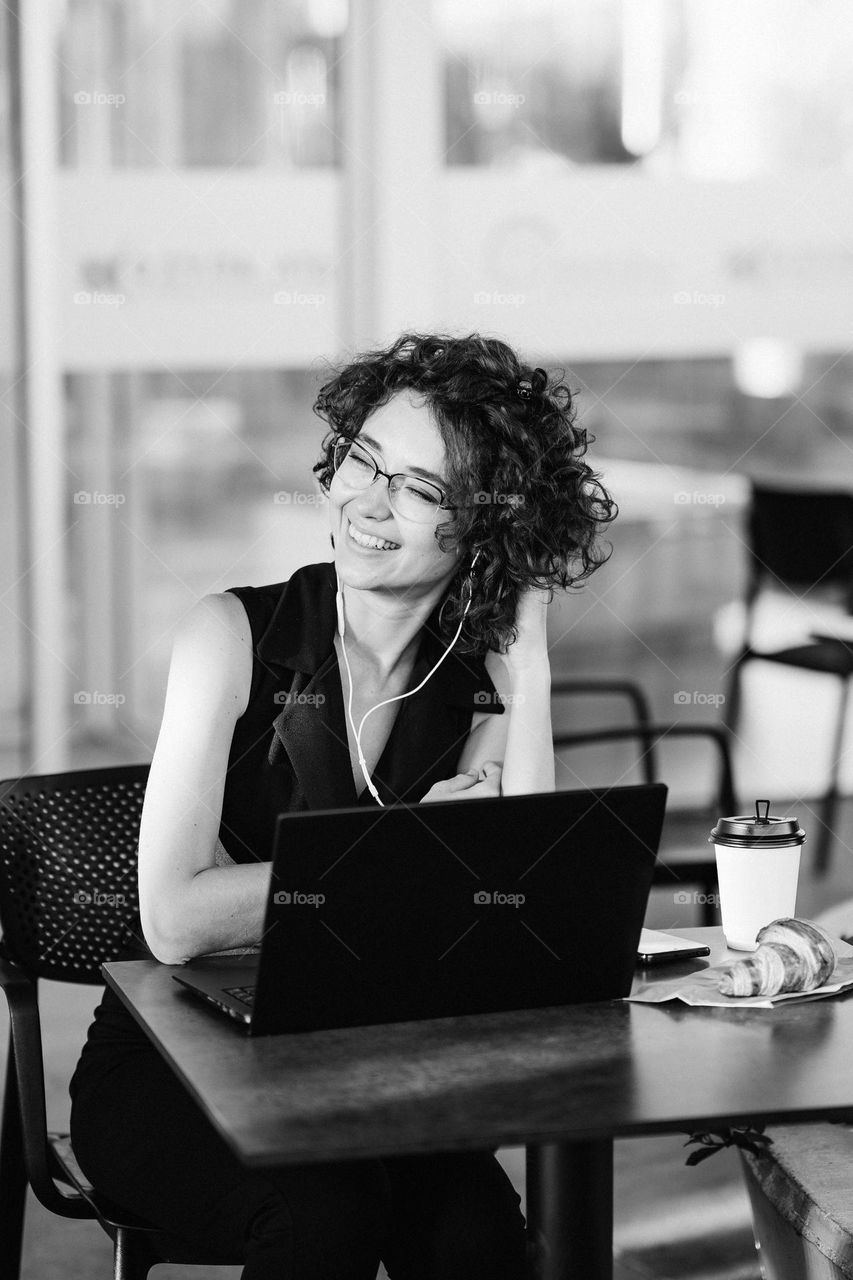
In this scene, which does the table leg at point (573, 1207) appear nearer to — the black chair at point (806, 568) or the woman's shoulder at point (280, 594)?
the woman's shoulder at point (280, 594)

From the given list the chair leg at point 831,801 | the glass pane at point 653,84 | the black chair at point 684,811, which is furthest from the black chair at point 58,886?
the chair leg at point 831,801

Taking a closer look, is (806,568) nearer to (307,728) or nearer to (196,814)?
(307,728)

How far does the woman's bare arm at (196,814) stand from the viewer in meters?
1.55

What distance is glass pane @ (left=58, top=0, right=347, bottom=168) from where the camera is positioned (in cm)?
383

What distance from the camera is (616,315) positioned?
4.03 m

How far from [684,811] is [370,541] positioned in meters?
2.85

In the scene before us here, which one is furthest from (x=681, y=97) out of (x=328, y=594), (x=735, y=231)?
(x=328, y=594)

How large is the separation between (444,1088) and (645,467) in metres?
3.31

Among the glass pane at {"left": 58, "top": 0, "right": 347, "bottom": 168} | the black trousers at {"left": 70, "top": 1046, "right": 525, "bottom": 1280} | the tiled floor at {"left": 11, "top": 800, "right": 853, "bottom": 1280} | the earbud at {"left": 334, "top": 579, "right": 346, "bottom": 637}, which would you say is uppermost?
the glass pane at {"left": 58, "top": 0, "right": 347, "bottom": 168}

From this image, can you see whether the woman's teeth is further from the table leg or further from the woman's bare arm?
the table leg

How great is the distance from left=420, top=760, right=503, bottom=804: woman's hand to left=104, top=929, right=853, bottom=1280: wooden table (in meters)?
0.40

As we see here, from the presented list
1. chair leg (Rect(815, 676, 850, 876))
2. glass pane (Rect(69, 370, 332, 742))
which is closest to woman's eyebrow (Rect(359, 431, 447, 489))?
glass pane (Rect(69, 370, 332, 742))

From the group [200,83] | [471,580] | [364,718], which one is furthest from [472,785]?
[200,83]

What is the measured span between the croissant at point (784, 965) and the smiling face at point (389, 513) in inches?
23.8
